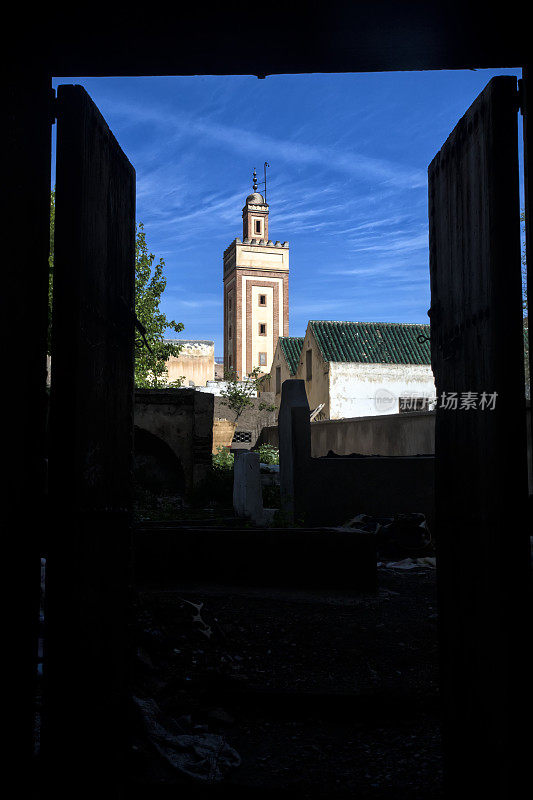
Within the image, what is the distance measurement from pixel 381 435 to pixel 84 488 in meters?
14.3

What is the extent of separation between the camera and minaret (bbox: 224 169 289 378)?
52.5m

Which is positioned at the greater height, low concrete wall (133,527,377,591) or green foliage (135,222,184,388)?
green foliage (135,222,184,388)

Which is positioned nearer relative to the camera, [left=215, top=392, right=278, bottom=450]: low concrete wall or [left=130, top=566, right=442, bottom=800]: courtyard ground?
[left=130, top=566, right=442, bottom=800]: courtyard ground

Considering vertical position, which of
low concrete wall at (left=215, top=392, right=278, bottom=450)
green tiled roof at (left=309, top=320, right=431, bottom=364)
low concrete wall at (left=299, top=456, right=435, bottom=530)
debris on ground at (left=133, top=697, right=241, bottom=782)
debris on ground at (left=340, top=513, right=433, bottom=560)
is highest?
green tiled roof at (left=309, top=320, right=431, bottom=364)

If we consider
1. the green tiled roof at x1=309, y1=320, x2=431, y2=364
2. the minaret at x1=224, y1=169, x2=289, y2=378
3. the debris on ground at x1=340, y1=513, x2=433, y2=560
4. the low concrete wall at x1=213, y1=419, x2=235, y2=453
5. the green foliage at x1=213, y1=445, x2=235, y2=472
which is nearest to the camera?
the debris on ground at x1=340, y1=513, x2=433, y2=560

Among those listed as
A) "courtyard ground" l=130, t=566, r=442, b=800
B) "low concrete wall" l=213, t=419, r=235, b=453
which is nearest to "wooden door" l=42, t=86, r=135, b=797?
"courtyard ground" l=130, t=566, r=442, b=800

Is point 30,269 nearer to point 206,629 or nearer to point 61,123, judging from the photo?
point 61,123

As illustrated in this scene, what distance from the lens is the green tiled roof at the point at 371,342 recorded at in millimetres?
29578

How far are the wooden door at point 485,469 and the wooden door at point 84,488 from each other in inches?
48.4

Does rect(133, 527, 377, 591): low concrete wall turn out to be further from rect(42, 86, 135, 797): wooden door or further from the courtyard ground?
rect(42, 86, 135, 797): wooden door

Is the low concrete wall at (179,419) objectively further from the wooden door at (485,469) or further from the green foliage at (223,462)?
the wooden door at (485,469)

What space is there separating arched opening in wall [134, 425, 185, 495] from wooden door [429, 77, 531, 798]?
41.3 ft

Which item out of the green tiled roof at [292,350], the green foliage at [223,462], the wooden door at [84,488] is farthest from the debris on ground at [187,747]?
the green tiled roof at [292,350]

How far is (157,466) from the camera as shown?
49.3 feet
